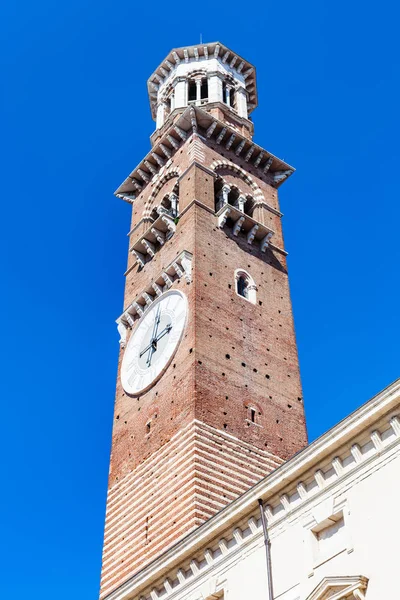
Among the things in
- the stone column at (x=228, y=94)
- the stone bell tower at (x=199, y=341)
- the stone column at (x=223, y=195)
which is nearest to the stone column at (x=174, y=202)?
the stone bell tower at (x=199, y=341)

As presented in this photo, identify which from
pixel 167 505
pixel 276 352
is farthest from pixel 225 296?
pixel 167 505

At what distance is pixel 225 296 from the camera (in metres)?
22.3

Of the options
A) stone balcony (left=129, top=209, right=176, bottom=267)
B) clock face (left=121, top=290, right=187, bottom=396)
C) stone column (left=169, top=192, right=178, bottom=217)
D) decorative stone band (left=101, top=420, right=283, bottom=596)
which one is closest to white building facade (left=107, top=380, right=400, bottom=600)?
decorative stone band (left=101, top=420, right=283, bottom=596)

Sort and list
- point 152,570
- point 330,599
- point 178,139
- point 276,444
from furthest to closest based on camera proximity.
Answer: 1. point 178,139
2. point 276,444
3. point 152,570
4. point 330,599

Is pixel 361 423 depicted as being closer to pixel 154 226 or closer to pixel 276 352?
pixel 276 352

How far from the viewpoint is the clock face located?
2143 cm

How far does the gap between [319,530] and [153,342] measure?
11001 millimetres

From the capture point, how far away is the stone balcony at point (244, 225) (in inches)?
949

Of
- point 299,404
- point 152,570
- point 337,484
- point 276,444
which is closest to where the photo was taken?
point 337,484

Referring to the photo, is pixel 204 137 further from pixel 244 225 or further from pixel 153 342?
pixel 153 342

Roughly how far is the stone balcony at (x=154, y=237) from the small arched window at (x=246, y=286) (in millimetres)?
2524

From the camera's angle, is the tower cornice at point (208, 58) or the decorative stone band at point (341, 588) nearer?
the decorative stone band at point (341, 588)

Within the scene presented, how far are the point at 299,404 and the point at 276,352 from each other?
152cm

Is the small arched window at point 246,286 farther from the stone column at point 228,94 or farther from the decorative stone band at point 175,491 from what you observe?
the stone column at point 228,94
